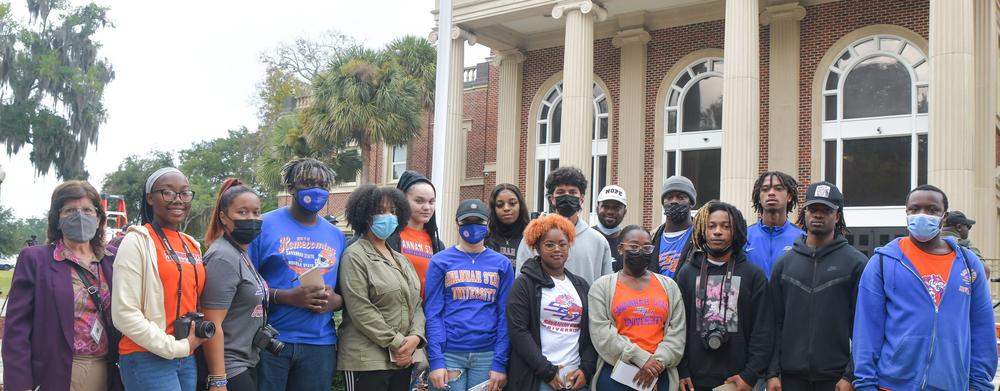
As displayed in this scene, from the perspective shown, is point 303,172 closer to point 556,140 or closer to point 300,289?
point 300,289

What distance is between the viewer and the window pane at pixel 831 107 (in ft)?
66.4

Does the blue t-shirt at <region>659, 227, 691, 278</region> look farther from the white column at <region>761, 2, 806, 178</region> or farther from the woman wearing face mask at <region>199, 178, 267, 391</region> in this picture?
the white column at <region>761, 2, 806, 178</region>

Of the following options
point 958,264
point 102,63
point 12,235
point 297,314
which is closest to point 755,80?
point 958,264

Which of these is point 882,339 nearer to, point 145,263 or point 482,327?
point 482,327

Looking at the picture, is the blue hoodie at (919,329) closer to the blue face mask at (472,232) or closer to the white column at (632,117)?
the blue face mask at (472,232)

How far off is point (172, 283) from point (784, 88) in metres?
18.9

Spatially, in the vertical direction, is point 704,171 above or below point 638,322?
above

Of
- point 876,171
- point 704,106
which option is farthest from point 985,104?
point 704,106

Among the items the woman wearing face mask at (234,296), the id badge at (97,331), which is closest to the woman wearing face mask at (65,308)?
the id badge at (97,331)

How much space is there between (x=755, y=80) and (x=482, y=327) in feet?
48.9

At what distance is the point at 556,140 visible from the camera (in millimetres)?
25062

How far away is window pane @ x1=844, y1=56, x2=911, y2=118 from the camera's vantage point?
63.8ft

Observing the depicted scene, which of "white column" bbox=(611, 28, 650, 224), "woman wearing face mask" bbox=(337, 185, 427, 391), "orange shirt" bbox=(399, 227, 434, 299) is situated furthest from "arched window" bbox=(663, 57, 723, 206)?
"woman wearing face mask" bbox=(337, 185, 427, 391)

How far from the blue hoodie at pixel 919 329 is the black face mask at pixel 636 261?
125 centimetres
